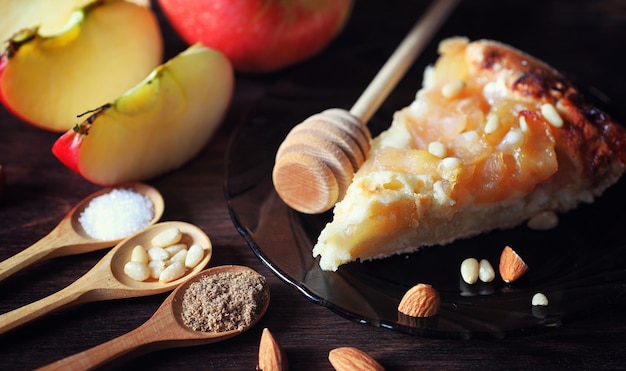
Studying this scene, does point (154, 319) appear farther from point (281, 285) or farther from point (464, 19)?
point (464, 19)

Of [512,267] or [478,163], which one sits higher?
[478,163]

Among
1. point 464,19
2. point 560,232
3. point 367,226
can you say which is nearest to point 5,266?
point 367,226

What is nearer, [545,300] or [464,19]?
[545,300]

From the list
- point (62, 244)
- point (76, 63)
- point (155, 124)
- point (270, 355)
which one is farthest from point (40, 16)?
point (270, 355)

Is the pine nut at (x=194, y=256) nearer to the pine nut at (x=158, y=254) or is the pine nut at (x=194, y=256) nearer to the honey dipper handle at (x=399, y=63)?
the pine nut at (x=158, y=254)

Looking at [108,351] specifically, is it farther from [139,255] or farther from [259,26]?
[259,26]

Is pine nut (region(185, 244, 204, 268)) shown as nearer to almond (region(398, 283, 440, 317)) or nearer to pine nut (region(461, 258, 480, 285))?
almond (region(398, 283, 440, 317))

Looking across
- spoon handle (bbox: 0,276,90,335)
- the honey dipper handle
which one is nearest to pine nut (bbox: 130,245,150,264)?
spoon handle (bbox: 0,276,90,335)

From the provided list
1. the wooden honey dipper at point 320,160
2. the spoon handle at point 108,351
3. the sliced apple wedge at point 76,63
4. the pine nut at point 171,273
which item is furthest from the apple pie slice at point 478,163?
the sliced apple wedge at point 76,63
